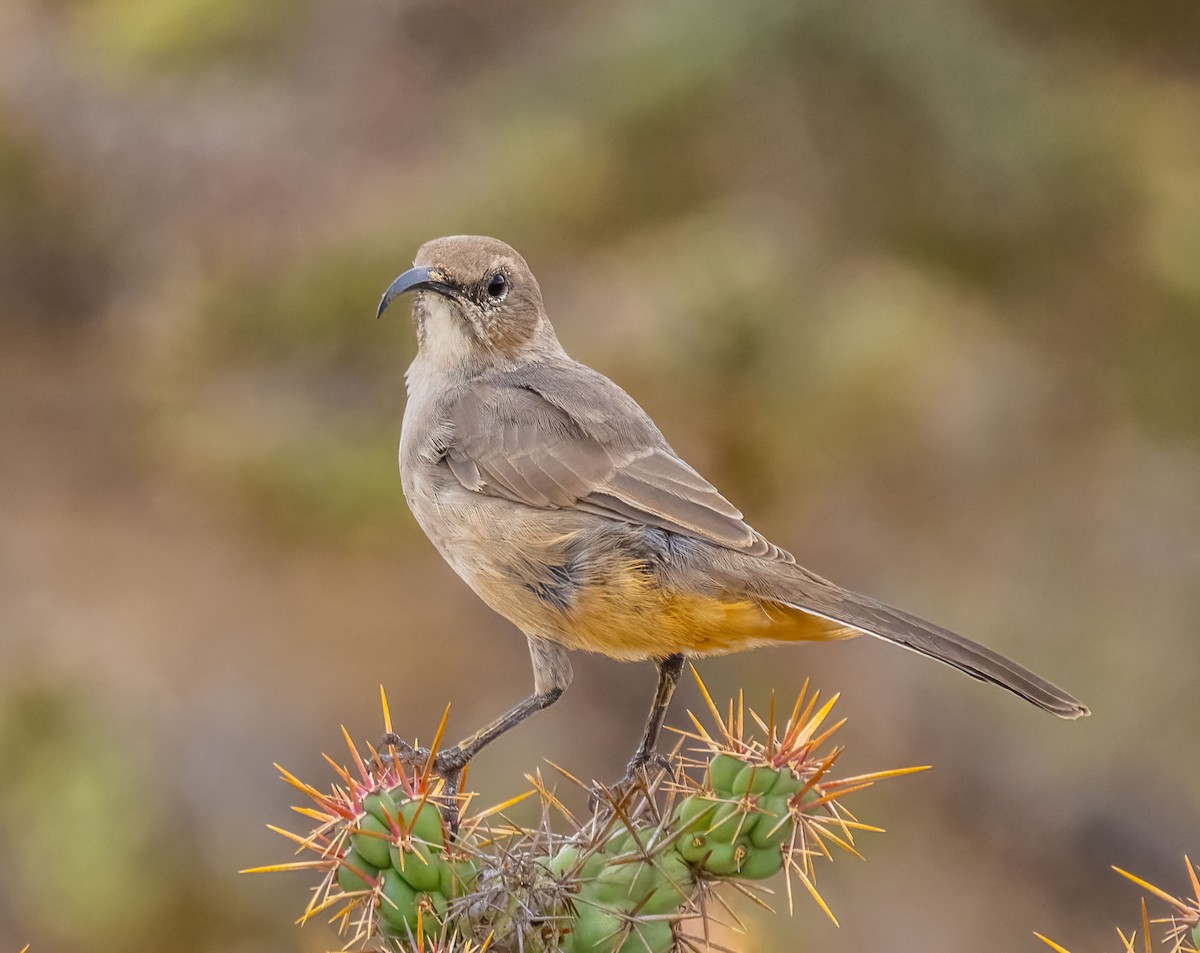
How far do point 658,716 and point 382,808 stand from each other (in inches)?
45.2

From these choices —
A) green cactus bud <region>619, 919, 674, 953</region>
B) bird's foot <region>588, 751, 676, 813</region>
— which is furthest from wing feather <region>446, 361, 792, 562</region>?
green cactus bud <region>619, 919, 674, 953</region>

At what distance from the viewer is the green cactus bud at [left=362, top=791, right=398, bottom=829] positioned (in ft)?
8.55

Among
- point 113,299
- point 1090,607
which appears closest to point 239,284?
point 113,299

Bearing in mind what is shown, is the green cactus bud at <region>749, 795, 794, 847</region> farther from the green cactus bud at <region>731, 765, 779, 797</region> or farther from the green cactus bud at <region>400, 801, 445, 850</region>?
the green cactus bud at <region>400, 801, 445, 850</region>

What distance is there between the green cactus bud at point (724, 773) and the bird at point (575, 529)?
50 cm

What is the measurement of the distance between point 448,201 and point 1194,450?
4094 mm

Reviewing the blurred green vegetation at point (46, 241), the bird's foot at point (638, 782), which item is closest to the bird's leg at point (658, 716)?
the bird's foot at point (638, 782)

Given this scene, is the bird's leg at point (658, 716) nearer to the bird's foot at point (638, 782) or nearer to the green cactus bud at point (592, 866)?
the bird's foot at point (638, 782)

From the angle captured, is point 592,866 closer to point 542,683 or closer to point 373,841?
point 373,841

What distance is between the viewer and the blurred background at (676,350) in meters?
6.69

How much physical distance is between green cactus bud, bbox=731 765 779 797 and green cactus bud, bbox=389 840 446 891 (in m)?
0.60

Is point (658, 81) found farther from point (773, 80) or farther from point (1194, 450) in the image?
point (1194, 450)

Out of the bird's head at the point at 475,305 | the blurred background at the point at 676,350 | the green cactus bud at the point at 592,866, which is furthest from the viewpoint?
the blurred background at the point at 676,350

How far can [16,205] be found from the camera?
7422mm
